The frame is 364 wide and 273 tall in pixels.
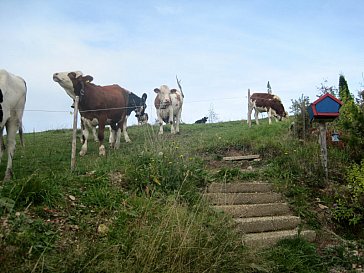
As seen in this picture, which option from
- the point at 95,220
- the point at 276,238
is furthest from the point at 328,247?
the point at 95,220

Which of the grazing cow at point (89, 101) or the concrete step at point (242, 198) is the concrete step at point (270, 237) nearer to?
the concrete step at point (242, 198)

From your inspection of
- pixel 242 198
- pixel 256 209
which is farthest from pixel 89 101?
pixel 256 209

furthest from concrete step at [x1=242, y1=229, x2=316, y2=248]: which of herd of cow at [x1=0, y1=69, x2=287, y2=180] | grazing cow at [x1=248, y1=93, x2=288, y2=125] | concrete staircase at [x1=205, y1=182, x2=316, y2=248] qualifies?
grazing cow at [x1=248, y1=93, x2=288, y2=125]

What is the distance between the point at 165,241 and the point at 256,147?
6.32 metres

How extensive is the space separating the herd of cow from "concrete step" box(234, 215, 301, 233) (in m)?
4.10

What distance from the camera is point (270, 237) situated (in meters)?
5.86

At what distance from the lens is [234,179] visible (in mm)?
7641

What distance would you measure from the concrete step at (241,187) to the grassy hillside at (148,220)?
0.21m

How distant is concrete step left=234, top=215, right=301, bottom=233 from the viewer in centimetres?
604

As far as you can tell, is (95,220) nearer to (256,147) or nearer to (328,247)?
(328,247)

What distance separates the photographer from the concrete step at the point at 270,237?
18.1 ft

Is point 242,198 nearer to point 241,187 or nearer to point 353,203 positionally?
point 241,187

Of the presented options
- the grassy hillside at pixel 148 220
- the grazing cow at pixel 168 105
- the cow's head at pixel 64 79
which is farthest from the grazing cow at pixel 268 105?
the grassy hillside at pixel 148 220

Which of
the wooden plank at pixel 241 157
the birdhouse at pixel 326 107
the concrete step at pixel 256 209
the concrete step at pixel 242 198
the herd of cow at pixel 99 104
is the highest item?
the herd of cow at pixel 99 104
